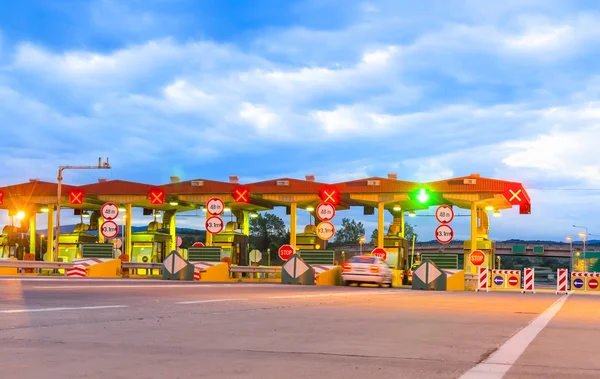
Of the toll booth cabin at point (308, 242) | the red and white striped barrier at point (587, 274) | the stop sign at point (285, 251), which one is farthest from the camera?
the toll booth cabin at point (308, 242)

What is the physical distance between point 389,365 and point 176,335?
2543 mm

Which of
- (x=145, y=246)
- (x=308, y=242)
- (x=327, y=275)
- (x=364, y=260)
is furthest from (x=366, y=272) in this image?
(x=145, y=246)

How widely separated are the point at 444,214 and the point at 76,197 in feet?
70.8

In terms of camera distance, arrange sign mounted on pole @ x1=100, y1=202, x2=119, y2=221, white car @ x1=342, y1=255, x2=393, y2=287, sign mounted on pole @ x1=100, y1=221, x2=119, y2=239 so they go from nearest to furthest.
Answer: white car @ x1=342, y1=255, x2=393, y2=287 → sign mounted on pole @ x1=100, y1=221, x2=119, y2=239 → sign mounted on pole @ x1=100, y1=202, x2=119, y2=221

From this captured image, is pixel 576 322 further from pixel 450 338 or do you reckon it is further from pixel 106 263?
pixel 106 263

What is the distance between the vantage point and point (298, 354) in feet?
21.9

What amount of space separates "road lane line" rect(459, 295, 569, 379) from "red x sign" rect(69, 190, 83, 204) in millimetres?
40641

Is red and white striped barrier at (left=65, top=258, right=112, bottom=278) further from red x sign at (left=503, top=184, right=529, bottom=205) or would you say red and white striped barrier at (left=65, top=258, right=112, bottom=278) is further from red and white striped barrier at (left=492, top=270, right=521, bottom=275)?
Result: red x sign at (left=503, top=184, right=529, bottom=205)

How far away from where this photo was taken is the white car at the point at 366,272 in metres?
33.1

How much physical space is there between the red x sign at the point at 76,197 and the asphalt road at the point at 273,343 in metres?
36.7

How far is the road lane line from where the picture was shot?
5715 mm

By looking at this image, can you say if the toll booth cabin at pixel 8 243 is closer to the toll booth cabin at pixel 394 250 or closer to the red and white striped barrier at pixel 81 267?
the red and white striped barrier at pixel 81 267

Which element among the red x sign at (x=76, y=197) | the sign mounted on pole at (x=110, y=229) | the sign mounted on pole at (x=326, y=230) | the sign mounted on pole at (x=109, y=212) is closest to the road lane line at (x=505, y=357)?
the sign mounted on pole at (x=326, y=230)

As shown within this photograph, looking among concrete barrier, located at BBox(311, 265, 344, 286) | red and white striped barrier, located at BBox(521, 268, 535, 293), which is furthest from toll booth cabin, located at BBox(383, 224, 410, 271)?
red and white striped barrier, located at BBox(521, 268, 535, 293)
